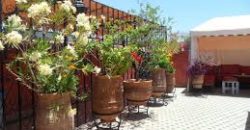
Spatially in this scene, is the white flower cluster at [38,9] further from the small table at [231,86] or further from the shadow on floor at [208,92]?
the small table at [231,86]

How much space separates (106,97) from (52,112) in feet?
5.41

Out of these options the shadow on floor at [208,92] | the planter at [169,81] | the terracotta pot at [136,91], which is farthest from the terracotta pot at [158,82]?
the shadow on floor at [208,92]

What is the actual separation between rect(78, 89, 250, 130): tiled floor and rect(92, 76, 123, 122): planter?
0.67 metres

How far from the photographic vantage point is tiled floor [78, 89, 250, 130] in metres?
6.27

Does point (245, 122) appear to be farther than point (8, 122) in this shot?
Yes

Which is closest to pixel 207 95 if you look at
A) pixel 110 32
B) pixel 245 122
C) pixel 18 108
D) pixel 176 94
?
pixel 176 94

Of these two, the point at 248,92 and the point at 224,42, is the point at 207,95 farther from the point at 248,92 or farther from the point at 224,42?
the point at 224,42

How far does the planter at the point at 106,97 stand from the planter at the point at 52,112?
4.94 feet

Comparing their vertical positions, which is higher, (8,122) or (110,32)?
→ (110,32)

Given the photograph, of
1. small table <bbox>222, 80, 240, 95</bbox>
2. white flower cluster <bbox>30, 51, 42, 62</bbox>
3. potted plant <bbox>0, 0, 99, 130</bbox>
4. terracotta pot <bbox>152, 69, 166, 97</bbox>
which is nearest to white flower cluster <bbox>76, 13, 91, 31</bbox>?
potted plant <bbox>0, 0, 99, 130</bbox>

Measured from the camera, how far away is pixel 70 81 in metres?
4.13

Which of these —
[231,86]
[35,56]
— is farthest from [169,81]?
[35,56]

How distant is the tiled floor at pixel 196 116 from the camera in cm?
627

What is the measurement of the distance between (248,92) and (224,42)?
2.50m
